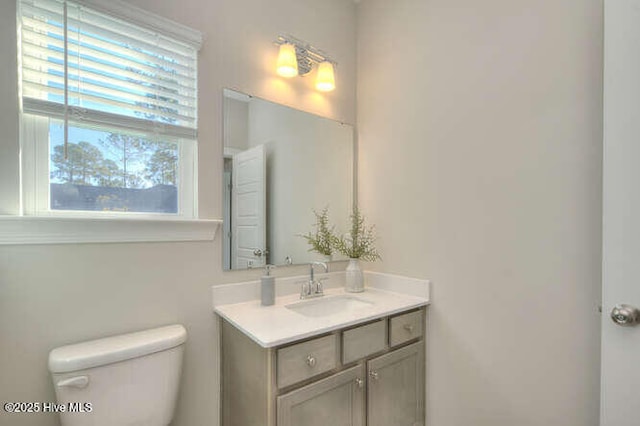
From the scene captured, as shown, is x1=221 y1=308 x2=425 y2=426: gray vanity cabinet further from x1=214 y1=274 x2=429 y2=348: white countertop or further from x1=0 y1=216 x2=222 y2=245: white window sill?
x1=0 y1=216 x2=222 y2=245: white window sill

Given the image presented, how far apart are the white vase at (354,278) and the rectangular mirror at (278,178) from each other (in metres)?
0.19

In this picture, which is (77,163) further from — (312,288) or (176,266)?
(312,288)

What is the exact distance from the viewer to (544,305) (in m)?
1.22

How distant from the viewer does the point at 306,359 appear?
1136mm

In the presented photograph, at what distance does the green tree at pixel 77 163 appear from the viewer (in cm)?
114

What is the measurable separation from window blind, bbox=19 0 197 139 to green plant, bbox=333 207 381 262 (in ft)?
3.45

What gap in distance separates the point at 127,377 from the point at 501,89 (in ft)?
6.22

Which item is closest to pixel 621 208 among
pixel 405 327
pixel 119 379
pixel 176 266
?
pixel 405 327

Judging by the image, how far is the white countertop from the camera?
1.09 metres

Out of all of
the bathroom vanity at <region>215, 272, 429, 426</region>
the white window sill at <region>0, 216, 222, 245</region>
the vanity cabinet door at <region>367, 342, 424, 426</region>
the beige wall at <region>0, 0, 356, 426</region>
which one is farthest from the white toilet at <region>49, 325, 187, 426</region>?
the vanity cabinet door at <region>367, 342, 424, 426</region>

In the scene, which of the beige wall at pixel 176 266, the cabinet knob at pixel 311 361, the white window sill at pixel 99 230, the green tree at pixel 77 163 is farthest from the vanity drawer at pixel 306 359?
the green tree at pixel 77 163

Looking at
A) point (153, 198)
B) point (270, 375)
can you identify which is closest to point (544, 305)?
point (270, 375)

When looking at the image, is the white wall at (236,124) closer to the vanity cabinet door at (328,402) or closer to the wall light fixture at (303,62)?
the wall light fixture at (303,62)

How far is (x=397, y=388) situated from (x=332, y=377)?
0.45m
